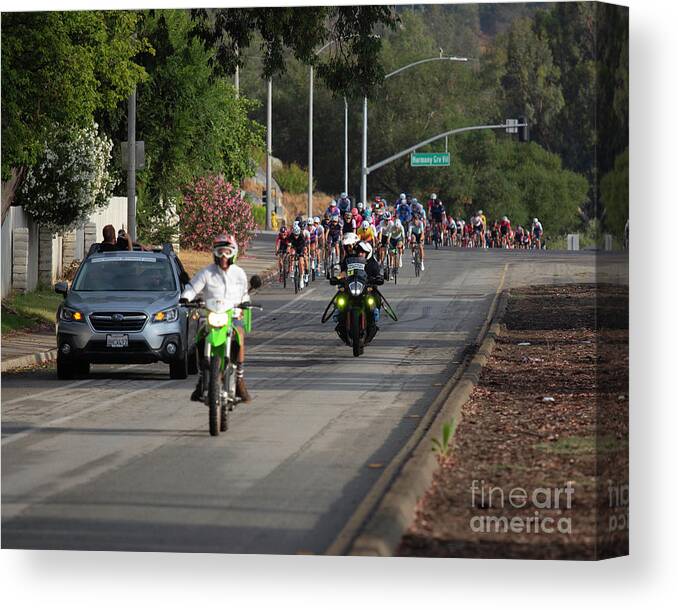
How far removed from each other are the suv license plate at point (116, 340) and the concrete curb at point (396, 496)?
5.11 metres

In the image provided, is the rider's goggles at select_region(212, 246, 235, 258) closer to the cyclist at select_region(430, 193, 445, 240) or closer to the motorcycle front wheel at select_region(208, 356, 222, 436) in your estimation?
the motorcycle front wheel at select_region(208, 356, 222, 436)

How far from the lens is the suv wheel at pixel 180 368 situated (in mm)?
24375

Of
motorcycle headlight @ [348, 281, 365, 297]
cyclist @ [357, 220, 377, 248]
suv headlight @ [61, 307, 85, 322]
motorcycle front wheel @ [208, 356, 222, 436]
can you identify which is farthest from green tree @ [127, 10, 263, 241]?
motorcycle front wheel @ [208, 356, 222, 436]

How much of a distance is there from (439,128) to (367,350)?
67167 mm

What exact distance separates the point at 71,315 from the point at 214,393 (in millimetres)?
6416

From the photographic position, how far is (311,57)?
25797 mm

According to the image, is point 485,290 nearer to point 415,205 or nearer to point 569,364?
point 415,205

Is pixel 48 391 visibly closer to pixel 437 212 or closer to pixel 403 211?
pixel 403 211

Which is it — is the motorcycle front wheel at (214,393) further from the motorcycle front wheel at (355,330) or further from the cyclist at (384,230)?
the cyclist at (384,230)

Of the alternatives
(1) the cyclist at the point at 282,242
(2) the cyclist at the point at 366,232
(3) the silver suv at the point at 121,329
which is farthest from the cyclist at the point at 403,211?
(3) the silver suv at the point at 121,329

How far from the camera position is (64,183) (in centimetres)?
3725

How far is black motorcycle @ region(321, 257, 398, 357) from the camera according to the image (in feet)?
93.6

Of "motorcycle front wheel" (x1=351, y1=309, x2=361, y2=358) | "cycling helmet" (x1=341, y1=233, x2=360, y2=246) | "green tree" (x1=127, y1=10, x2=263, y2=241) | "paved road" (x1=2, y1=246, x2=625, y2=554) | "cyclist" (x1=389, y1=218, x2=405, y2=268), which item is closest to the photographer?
"paved road" (x1=2, y1=246, x2=625, y2=554)

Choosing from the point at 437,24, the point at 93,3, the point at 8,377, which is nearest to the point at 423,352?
the point at 8,377
